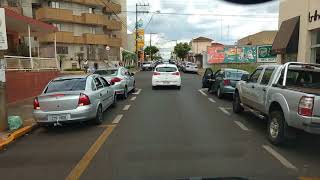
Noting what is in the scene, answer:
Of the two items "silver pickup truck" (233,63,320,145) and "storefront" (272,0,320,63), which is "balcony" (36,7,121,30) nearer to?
"storefront" (272,0,320,63)

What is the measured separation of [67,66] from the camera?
53531 millimetres

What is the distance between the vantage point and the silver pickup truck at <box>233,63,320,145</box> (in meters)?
7.49

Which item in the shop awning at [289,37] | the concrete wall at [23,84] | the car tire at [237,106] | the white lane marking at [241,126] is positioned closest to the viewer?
the white lane marking at [241,126]

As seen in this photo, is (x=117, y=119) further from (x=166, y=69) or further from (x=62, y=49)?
(x=62, y=49)

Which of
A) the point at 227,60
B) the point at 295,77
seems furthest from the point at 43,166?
the point at 227,60

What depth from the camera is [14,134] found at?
982cm

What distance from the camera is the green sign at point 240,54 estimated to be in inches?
2359

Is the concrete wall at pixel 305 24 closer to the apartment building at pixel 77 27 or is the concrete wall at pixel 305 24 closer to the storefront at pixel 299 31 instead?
the storefront at pixel 299 31

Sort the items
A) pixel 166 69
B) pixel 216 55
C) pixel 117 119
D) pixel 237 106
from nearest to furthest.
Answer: pixel 117 119, pixel 237 106, pixel 166 69, pixel 216 55

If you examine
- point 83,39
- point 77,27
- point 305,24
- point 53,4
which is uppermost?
point 53,4

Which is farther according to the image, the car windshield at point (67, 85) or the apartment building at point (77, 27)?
the apartment building at point (77, 27)

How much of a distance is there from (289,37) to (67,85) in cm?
1464

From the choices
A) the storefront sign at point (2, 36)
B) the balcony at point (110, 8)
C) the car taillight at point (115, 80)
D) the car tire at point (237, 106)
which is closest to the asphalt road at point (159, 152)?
the car tire at point (237, 106)

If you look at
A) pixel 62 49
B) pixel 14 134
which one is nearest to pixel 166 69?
pixel 14 134
